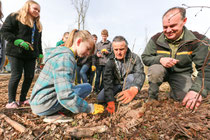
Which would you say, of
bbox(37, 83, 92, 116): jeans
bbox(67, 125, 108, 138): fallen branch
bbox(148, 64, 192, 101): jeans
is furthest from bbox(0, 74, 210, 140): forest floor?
bbox(148, 64, 192, 101): jeans

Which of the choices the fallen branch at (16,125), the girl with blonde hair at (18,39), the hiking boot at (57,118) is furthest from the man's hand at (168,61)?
the girl with blonde hair at (18,39)

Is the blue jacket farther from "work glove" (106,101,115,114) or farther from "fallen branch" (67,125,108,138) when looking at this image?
"work glove" (106,101,115,114)

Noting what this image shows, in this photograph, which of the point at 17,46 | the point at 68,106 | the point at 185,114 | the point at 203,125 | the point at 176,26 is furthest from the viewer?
the point at 17,46

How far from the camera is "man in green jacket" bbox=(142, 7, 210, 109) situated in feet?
6.48

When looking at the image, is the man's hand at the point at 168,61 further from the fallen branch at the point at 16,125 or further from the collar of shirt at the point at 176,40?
the fallen branch at the point at 16,125

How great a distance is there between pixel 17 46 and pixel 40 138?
5.45ft

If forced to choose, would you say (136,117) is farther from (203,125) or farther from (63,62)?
(63,62)

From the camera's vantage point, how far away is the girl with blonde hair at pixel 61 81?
137 centimetres

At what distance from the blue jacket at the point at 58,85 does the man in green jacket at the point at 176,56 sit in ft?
4.32

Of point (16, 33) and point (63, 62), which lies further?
point (16, 33)

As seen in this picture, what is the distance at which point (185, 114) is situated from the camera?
4.93 ft

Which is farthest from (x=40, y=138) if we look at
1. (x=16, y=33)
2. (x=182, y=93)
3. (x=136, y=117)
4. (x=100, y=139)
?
(x=182, y=93)

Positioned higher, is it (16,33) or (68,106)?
(16,33)

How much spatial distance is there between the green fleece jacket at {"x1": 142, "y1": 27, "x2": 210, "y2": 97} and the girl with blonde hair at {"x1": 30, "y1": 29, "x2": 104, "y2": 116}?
1287 millimetres
